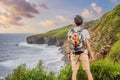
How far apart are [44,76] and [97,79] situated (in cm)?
286

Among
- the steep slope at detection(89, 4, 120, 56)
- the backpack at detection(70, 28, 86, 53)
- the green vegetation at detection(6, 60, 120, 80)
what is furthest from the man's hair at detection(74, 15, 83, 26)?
the steep slope at detection(89, 4, 120, 56)

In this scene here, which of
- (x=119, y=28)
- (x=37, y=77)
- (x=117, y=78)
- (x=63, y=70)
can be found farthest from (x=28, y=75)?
(x=119, y=28)

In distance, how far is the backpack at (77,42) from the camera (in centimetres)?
1374

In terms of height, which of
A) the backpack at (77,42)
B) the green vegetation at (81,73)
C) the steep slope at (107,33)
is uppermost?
the steep slope at (107,33)

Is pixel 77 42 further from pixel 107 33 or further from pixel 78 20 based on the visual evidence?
pixel 107 33

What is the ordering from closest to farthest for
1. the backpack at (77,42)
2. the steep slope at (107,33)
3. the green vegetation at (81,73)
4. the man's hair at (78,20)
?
the backpack at (77,42), the man's hair at (78,20), the green vegetation at (81,73), the steep slope at (107,33)

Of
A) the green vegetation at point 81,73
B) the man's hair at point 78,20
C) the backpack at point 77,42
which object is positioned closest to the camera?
the backpack at point 77,42

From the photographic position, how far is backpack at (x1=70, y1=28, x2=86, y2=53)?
13742mm

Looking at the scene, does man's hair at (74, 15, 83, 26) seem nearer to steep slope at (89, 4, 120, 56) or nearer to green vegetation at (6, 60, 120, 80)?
green vegetation at (6, 60, 120, 80)

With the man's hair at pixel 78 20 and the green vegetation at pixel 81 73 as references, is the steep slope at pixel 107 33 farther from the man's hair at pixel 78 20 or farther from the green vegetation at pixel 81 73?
the man's hair at pixel 78 20

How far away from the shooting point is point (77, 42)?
1373 cm

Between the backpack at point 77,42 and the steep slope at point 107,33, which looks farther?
the steep slope at point 107,33

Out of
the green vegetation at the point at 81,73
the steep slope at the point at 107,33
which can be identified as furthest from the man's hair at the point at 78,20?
the steep slope at the point at 107,33

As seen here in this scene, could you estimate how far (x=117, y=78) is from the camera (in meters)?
17.7
